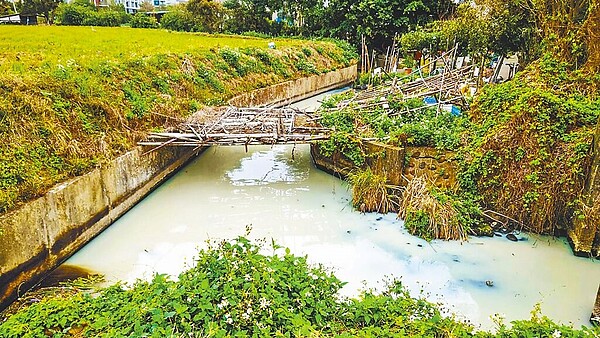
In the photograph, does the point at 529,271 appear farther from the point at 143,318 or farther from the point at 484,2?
the point at 484,2

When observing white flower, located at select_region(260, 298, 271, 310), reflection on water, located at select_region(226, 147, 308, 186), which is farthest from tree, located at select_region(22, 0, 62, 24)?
white flower, located at select_region(260, 298, 271, 310)

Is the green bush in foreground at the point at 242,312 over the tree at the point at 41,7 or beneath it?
beneath

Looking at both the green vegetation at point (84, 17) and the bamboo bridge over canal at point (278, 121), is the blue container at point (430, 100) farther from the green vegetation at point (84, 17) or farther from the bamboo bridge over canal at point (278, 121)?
the green vegetation at point (84, 17)

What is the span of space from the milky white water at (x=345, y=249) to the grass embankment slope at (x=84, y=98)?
1.37 meters

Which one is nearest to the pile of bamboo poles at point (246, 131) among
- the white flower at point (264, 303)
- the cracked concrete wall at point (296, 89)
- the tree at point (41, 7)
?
the cracked concrete wall at point (296, 89)

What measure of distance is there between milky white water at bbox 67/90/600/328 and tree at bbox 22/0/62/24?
3089 cm

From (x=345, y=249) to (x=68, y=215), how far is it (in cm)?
430

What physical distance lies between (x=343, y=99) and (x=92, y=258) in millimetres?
7146

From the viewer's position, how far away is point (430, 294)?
565 centimetres

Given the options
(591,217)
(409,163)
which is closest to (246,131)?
(409,163)

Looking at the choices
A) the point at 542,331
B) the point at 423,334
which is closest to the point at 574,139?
the point at 542,331

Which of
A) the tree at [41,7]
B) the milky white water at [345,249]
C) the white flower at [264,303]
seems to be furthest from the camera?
the tree at [41,7]

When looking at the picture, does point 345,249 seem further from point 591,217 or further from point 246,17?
point 246,17

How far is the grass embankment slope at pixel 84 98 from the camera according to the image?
636 cm
